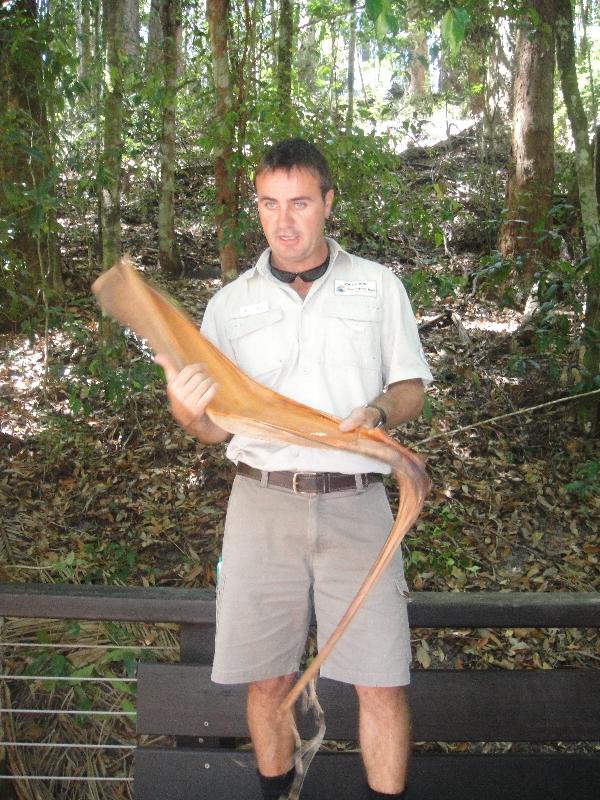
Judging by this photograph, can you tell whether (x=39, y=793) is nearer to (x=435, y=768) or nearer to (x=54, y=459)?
(x=435, y=768)

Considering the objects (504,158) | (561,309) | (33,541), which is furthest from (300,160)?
(504,158)

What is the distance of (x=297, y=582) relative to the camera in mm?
2225

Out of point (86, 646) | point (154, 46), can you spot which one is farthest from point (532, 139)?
point (86, 646)

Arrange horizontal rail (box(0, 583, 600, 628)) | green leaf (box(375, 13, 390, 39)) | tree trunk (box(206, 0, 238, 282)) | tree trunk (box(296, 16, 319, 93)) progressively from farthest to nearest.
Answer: tree trunk (box(296, 16, 319, 93)) < tree trunk (box(206, 0, 238, 282)) < horizontal rail (box(0, 583, 600, 628)) < green leaf (box(375, 13, 390, 39))

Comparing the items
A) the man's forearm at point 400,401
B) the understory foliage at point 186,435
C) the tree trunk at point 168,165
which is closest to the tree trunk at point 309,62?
the understory foliage at point 186,435

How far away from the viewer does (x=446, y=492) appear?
516cm

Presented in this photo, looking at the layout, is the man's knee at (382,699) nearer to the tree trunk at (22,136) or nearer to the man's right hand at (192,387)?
the man's right hand at (192,387)

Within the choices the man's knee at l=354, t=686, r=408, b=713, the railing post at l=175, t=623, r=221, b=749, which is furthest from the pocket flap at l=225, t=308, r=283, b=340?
the man's knee at l=354, t=686, r=408, b=713

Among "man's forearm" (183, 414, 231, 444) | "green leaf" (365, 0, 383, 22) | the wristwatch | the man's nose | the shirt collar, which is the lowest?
"man's forearm" (183, 414, 231, 444)

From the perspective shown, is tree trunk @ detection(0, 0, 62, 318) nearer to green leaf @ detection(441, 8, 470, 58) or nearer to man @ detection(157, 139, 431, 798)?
man @ detection(157, 139, 431, 798)

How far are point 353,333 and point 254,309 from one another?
0.31m

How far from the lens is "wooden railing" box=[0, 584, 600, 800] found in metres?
2.43

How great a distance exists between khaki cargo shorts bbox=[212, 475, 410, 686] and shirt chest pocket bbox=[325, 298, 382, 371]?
39 cm

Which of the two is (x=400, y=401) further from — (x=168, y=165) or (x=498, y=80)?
(x=498, y=80)
